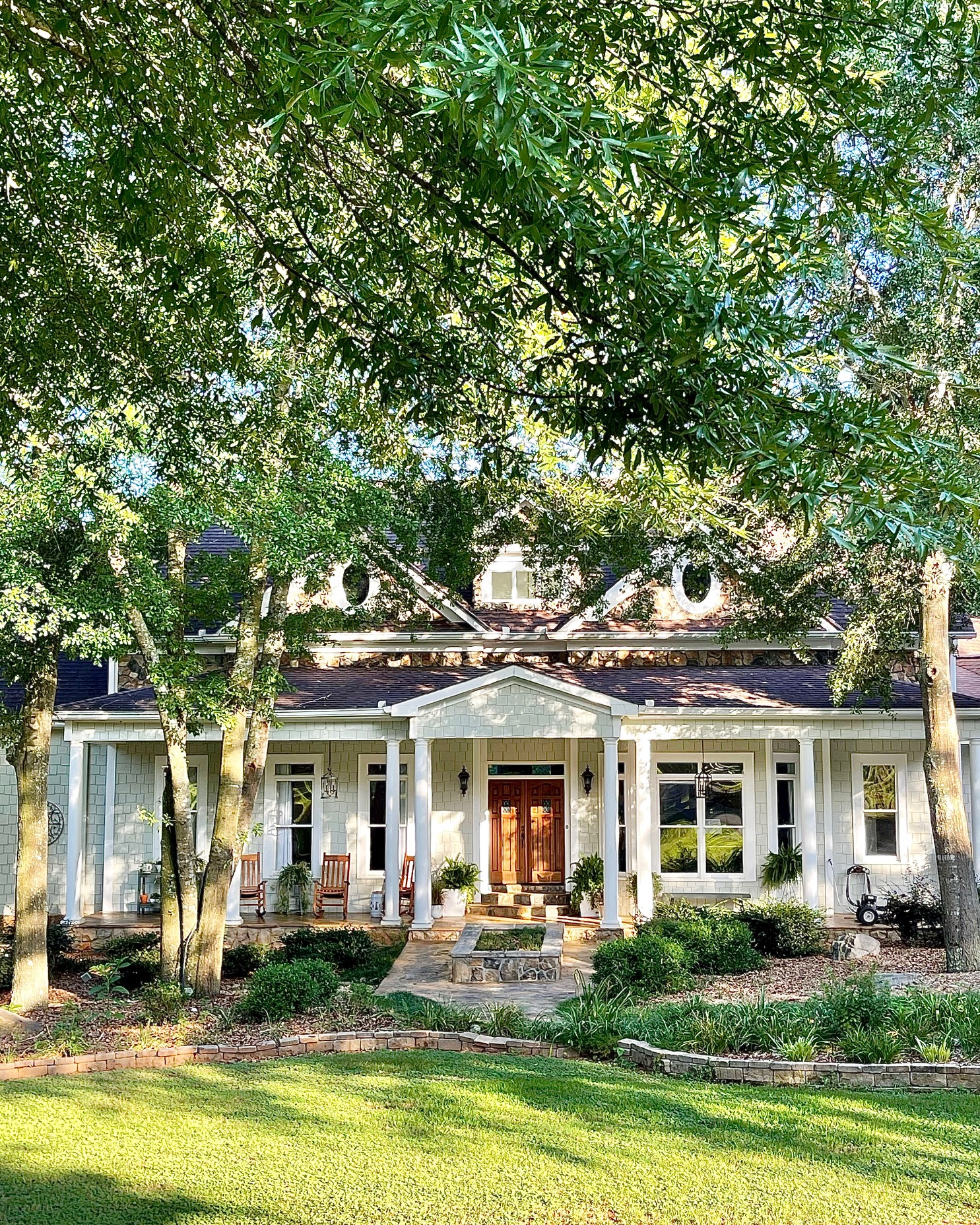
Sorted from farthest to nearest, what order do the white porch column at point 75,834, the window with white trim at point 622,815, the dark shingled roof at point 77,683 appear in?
the dark shingled roof at point 77,683
the window with white trim at point 622,815
the white porch column at point 75,834

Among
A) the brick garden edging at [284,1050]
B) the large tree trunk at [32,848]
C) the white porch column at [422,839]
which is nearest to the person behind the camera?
A: the brick garden edging at [284,1050]

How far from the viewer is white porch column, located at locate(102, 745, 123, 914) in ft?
60.8

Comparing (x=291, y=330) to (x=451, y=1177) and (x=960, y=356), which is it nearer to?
(x=451, y=1177)

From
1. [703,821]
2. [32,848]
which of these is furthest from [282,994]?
[703,821]

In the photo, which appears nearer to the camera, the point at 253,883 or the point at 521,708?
the point at 521,708

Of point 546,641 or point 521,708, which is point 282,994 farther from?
point 546,641

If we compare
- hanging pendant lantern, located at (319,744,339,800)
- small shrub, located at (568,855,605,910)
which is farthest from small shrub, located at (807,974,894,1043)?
hanging pendant lantern, located at (319,744,339,800)

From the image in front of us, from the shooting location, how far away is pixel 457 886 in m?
18.2

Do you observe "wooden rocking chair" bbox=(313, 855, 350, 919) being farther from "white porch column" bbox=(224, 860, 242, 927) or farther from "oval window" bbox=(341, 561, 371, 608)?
"oval window" bbox=(341, 561, 371, 608)

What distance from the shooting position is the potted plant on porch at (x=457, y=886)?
17.8 meters

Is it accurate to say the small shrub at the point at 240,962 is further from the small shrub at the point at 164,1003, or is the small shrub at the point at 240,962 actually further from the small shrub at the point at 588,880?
the small shrub at the point at 588,880

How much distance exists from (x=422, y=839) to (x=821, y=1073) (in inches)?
352

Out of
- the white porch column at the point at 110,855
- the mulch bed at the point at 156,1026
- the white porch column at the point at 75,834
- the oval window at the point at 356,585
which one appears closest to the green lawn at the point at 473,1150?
the mulch bed at the point at 156,1026

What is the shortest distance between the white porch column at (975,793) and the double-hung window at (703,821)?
3.48 metres
